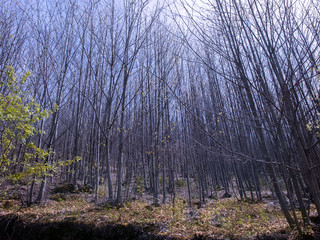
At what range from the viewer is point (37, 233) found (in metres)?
4.32

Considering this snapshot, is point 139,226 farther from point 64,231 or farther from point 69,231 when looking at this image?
point 64,231

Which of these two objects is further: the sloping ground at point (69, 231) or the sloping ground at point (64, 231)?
the sloping ground at point (64, 231)

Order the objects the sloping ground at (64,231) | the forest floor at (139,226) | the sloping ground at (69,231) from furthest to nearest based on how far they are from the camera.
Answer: the sloping ground at (64,231)
the sloping ground at (69,231)
the forest floor at (139,226)

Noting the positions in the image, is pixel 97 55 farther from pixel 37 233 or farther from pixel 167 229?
pixel 167 229

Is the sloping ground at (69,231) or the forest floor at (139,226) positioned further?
the sloping ground at (69,231)

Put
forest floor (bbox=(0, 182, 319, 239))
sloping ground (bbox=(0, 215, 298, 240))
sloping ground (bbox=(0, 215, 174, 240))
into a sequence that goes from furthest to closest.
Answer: sloping ground (bbox=(0, 215, 174, 240))
sloping ground (bbox=(0, 215, 298, 240))
forest floor (bbox=(0, 182, 319, 239))

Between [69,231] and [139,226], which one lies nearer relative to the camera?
[139,226]

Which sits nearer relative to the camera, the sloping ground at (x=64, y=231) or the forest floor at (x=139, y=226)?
the forest floor at (x=139, y=226)

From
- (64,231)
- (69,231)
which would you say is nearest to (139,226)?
(69,231)

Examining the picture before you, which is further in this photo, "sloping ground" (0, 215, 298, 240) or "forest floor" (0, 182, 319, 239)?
"sloping ground" (0, 215, 298, 240)

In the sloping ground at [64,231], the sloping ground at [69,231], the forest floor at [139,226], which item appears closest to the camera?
the forest floor at [139,226]

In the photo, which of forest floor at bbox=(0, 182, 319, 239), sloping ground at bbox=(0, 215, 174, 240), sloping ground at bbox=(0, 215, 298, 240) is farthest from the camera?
sloping ground at bbox=(0, 215, 174, 240)

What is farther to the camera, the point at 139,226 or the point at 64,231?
the point at 64,231

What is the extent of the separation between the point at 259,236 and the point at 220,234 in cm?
66
